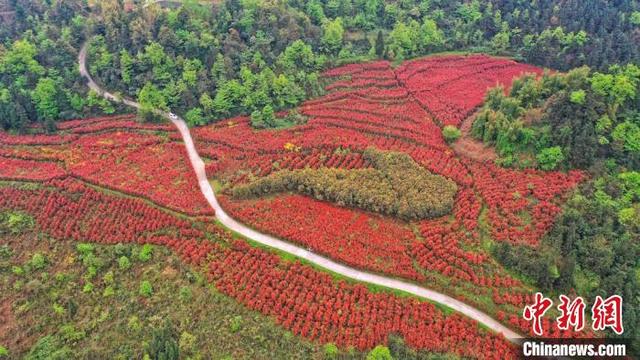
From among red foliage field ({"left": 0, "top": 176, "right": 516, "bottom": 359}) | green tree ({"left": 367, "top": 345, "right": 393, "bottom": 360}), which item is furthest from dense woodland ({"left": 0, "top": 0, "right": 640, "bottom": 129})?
green tree ({"left": 367, "top": 345, "right": 393, "bottom": 360})

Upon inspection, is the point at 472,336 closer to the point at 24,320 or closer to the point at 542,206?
the point at 542,206

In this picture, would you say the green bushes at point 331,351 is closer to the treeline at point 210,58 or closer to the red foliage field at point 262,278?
the red foliage field at point 262,278

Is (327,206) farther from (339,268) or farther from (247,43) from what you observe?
(247,43)

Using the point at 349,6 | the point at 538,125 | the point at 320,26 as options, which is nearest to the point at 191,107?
the point at 320,26

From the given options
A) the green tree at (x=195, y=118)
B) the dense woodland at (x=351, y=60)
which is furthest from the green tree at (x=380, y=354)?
the green tree at (x=195, y=118)

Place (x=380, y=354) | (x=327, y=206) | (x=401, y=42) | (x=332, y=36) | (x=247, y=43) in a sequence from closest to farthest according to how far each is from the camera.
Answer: (x=380, y=354)
(x=327, y=206)
(x=247, y=43)
(x=332, y=36)
(x=401, y=42)

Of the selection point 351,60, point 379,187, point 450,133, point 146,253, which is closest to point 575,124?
point 450,133
